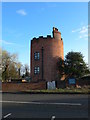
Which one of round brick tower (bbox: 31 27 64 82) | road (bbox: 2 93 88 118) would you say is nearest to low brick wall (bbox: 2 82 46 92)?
round brick tower (bbox: 31 27 64 82)

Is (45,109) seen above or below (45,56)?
below

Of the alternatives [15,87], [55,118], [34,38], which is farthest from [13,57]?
[55,118]

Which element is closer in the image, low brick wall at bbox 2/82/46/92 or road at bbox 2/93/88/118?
road at bbox 2/93/88/118

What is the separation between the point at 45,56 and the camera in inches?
1785

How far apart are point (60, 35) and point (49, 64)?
304 inches

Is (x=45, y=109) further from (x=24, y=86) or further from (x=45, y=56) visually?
(x=45, y=56)

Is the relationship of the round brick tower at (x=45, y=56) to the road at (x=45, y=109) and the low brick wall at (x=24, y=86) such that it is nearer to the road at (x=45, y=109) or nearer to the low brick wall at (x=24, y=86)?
the low brick wall at (x=24, y=86)

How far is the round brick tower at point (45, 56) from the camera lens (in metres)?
44.9

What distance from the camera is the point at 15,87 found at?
33.4 m

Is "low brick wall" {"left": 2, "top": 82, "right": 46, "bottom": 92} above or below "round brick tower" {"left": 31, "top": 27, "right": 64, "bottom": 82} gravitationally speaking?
below

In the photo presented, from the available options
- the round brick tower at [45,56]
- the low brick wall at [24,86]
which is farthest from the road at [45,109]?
the round brick tower at [45,56]

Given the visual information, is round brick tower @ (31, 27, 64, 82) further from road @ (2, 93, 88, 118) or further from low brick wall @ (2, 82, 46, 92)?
road @ (2, 93, 88, 118)

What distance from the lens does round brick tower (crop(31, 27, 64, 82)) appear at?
147 ft

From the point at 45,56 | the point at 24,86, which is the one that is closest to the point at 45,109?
the point at 24,86
